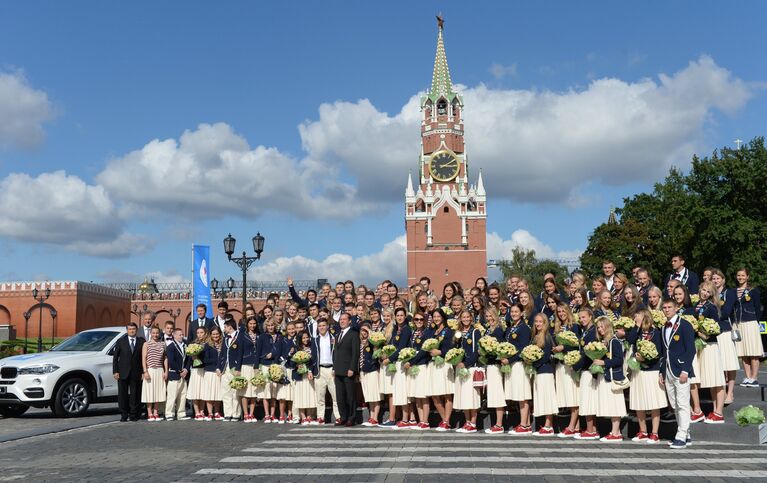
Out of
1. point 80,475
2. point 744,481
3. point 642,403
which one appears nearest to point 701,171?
point 642,403

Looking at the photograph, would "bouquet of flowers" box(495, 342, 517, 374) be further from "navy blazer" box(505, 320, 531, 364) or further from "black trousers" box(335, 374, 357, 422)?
"black trousers" box(335, 374, 357, 422)

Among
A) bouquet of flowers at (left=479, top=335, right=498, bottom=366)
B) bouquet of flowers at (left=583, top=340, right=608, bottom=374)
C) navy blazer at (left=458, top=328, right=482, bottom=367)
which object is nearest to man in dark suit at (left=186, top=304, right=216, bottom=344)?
navy blazer at (left=458, top=328, right=482, bottom=367)

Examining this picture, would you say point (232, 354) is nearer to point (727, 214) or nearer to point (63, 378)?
point (63, 378)

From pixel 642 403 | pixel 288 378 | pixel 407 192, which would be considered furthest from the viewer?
pixel 407 192

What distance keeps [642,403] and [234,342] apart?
7587 millimetres

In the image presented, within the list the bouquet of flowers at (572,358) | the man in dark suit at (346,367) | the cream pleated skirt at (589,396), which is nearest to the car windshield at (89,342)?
the man in dark suit at (346,367)

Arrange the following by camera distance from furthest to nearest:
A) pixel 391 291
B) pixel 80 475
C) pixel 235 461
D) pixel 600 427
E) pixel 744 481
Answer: pixel 391 291 → pixel 600 427 → pixel 235 461 → pixel 80 475 → pixel 744 481

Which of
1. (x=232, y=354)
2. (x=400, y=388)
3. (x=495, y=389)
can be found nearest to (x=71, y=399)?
(x=232, y=354)

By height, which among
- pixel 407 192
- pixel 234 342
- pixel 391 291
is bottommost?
pixel 234 342

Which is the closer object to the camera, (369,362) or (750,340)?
(750,340)

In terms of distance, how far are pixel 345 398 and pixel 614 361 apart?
4.74 meters

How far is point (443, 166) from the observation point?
3413 inches

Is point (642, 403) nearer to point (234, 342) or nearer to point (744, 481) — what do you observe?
point (744, 481)

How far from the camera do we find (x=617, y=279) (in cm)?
1283
